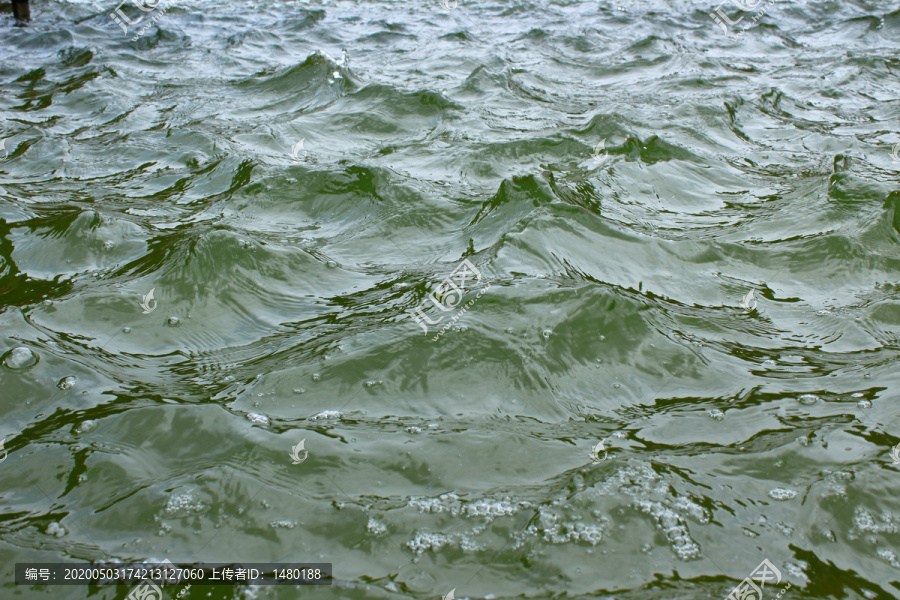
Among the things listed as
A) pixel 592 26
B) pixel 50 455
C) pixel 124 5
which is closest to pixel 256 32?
pixel 124 5

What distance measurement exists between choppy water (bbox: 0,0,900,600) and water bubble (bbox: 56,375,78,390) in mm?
31

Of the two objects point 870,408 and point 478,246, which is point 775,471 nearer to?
point 870,408

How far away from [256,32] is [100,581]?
987cm

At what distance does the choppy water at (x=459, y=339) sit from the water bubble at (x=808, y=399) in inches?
1.1

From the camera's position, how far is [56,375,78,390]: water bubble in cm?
315

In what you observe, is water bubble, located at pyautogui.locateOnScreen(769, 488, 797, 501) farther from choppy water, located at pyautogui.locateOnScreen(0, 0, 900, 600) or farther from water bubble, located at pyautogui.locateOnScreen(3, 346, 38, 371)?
water bubble, located at pyautogui.locateOnScreen(3, 346, 38, 371)

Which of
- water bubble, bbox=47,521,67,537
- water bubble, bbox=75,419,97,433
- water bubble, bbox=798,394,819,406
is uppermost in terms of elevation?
water bubble, bbox=798,394,819,406

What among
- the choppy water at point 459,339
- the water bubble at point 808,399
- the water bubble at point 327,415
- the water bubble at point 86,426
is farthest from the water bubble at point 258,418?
the water bubble at point 808,399

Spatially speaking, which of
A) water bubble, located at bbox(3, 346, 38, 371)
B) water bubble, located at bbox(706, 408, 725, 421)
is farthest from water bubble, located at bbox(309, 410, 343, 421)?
water bubble, located at bbox(706, 408, 725, 421)

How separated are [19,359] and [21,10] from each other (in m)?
9.73

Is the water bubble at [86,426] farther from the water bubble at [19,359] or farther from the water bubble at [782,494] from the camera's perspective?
the water bubble at [782,494]
